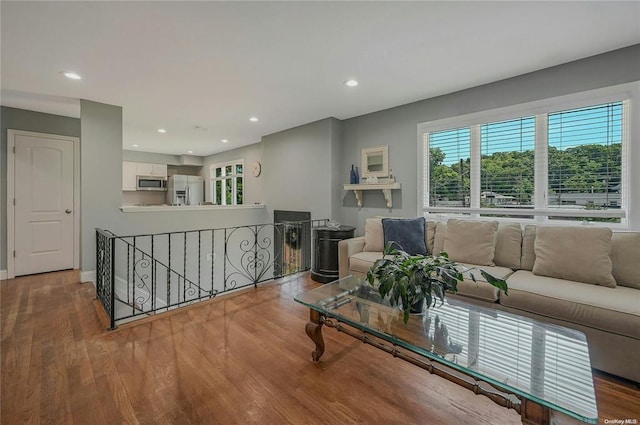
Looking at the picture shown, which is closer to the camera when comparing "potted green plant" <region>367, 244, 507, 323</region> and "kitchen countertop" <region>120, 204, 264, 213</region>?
"potted green plant" <region>367, 244, 507, 323</region>

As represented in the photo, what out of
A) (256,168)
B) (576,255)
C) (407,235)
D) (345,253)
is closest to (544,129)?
(576,255)

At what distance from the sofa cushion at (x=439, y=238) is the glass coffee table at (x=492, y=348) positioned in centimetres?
120

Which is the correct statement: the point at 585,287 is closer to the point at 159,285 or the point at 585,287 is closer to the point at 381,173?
the point at 381,173

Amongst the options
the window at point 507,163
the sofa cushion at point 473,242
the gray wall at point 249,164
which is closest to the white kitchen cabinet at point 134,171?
A: the gray wall at point 249,164

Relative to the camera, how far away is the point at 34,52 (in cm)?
246

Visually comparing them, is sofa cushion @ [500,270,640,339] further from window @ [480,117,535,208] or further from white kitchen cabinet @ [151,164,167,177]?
white kitchen cabinet @ [151,164,167,177]

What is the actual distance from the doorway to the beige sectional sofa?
4.42m

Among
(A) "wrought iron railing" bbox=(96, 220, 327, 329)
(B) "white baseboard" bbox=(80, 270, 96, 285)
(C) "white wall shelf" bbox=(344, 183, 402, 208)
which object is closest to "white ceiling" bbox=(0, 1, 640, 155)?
(C) "white wall shelf" bbox=(344, 183, 402, 208)

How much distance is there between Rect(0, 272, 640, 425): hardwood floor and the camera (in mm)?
1513

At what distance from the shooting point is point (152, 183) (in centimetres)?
739

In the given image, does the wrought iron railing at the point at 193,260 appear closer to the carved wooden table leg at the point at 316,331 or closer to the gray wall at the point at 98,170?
the gray wall at the point at 98,170

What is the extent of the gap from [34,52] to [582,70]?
486 cm

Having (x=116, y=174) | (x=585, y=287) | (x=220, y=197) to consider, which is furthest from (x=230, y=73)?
(x=220, y=197)

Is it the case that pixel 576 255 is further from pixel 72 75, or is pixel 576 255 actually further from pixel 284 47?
pixel 72 75
